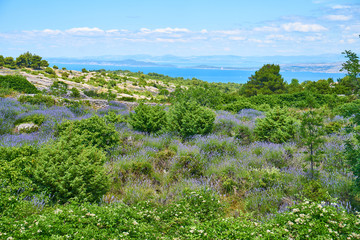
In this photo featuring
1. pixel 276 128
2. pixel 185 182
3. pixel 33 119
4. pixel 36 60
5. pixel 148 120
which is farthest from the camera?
pixel 36 60

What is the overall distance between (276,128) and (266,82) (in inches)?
1070

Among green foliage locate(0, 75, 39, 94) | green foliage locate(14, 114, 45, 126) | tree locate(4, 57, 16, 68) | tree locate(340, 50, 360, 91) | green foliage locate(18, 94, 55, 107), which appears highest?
tree locate(4, 57, 16, 68)

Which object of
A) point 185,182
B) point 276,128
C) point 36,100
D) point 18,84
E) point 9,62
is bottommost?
point 185,182

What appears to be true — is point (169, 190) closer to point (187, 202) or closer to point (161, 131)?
point (187, 202)

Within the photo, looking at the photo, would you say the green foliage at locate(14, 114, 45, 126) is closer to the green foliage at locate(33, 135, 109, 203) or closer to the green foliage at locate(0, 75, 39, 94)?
the green foliage at locate(33, 135, 109, 203)

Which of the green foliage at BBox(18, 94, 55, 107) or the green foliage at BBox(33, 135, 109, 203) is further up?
the green foliage at BBox(18, 94, 55, 107)

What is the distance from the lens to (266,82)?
3288 cm

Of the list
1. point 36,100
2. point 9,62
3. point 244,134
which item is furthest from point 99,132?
point 9,62

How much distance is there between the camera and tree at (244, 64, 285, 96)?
106 feet

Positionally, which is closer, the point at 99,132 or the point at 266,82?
the point at 99,132

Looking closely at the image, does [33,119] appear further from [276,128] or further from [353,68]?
[353,68]

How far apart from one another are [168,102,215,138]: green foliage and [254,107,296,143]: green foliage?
1581mm

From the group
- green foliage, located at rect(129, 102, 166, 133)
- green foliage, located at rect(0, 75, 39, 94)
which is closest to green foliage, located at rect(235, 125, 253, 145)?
green foliage, located at rect(129, 102, 166, 133)

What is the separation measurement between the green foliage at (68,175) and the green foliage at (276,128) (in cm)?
505
